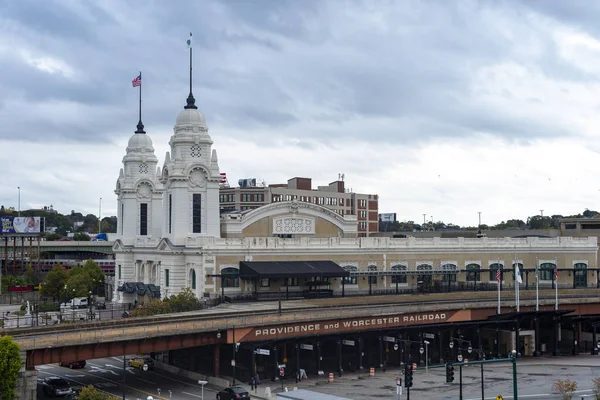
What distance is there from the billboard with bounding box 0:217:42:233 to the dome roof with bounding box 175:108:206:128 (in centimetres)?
5868

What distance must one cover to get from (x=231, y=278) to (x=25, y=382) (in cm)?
4012

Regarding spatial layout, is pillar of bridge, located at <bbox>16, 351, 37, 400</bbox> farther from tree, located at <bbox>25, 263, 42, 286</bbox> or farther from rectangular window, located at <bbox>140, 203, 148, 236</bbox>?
tree, located at <bbox>25, 263, 42, 286</bbox>

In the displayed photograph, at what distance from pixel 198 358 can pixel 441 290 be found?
40789 mm

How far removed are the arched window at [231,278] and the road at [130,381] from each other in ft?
59.0

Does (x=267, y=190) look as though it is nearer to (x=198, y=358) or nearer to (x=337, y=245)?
(x=337, y=245)

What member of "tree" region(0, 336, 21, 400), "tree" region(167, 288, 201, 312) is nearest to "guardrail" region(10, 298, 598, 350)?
"tree" region(0, 336, 21, 400)

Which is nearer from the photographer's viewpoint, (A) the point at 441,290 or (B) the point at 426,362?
(B) the point at 426,362

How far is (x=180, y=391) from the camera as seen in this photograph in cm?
6225

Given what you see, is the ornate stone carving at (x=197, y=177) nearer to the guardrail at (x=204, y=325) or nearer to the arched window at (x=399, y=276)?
the arched window at (x=399, y=276)

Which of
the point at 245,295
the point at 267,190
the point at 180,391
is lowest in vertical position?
the point at 180,391

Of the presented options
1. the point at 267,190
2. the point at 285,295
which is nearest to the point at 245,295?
the point at 285,295

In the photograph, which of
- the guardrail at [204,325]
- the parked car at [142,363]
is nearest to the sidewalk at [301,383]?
the guardrail at [204,325]

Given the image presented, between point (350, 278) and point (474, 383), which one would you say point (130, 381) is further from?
point (350, 278)

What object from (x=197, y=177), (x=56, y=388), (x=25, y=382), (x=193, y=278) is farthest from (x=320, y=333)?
(x=197, y=177)
